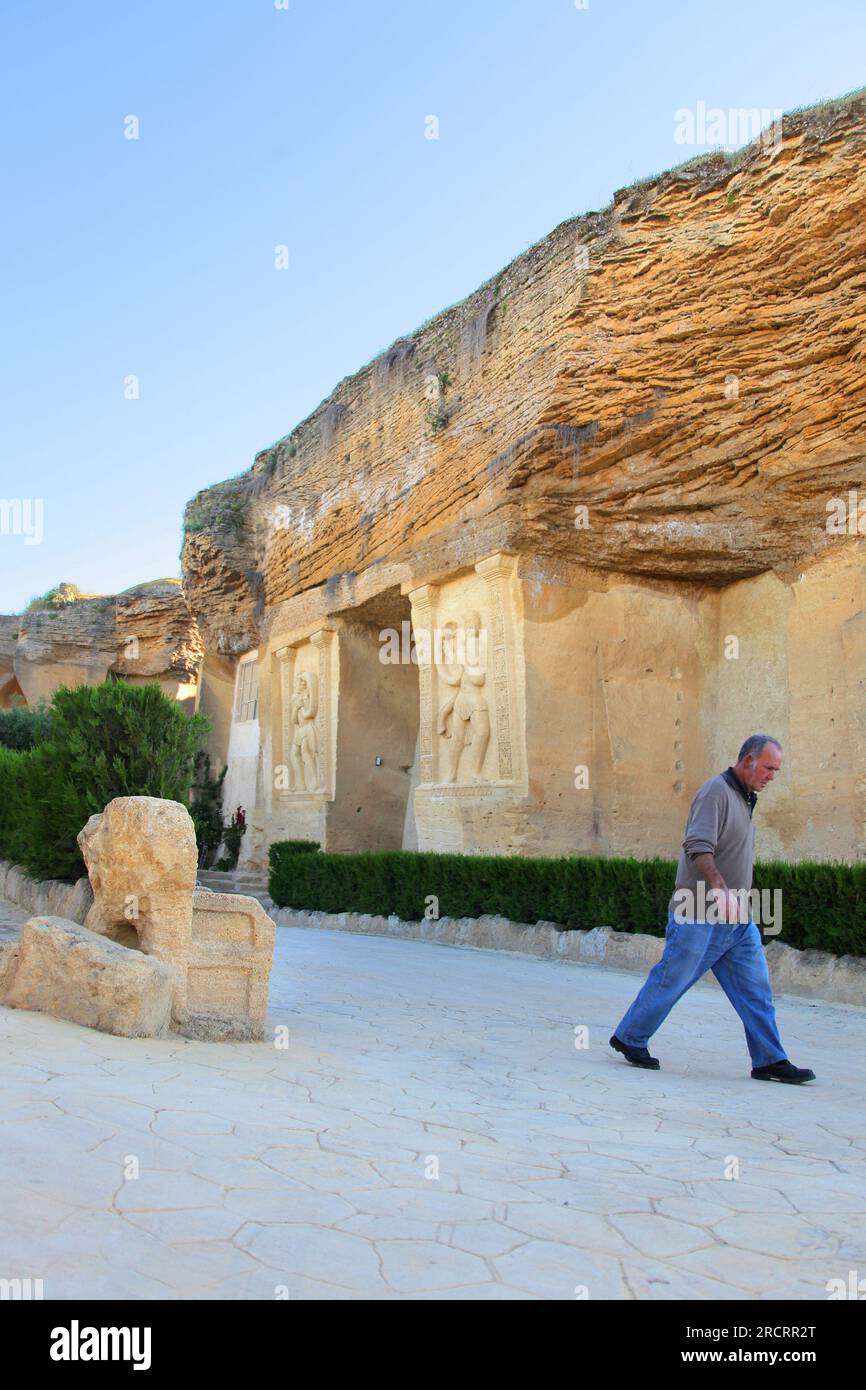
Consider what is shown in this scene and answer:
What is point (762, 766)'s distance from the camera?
496cm

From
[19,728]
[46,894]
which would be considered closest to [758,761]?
[46,894]

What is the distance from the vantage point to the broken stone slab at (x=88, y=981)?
4648 mm

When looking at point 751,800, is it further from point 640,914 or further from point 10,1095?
point 640,914

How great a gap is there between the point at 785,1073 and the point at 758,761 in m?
1.41

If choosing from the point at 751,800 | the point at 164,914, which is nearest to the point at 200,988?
the point at 164,914

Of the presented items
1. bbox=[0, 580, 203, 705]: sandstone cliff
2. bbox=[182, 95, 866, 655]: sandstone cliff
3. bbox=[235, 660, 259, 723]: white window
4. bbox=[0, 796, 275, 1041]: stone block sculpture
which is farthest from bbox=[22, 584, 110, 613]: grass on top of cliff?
bbox=[0, 796, 275, 1041]: stone block sculpture

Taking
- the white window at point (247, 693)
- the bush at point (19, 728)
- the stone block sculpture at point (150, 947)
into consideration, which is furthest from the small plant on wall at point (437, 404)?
the bush at point (19, 728)

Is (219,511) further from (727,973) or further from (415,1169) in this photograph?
(415,1169)

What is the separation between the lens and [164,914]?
5.32 m

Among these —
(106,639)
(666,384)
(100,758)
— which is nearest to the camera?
(100,758)

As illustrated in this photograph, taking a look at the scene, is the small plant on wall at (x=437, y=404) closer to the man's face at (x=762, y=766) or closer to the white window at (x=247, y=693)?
the white window at (x=247, y=693)

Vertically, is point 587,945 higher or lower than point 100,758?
lower

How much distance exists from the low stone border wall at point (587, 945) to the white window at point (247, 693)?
808cm

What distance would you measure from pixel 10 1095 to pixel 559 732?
439 inches
